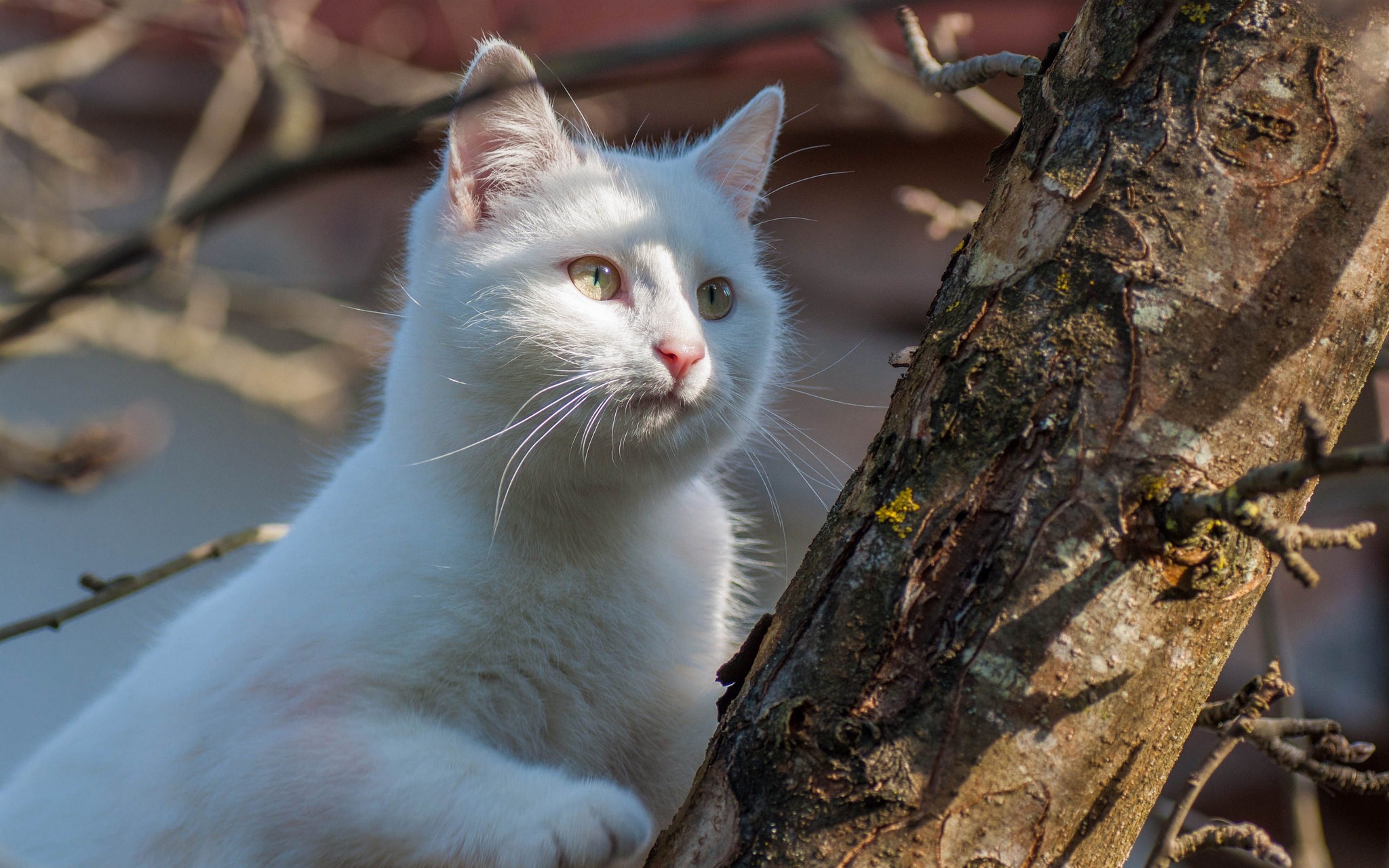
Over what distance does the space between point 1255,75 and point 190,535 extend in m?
5.79

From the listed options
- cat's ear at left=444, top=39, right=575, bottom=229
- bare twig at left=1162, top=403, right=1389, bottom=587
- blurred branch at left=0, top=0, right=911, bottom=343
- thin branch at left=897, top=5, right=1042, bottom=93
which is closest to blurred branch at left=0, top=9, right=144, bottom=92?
cat's ear at left=444, top=39, right=575, bottom=229

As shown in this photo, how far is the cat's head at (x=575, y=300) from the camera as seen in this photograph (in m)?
1.89

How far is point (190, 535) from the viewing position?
225 inches

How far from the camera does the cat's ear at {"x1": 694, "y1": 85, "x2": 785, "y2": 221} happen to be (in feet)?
8.09

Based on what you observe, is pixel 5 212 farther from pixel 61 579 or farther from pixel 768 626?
pixel 768 626

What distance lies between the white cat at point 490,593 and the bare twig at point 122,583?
87mm

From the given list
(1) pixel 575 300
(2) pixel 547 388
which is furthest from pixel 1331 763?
(1) pixel 575 300

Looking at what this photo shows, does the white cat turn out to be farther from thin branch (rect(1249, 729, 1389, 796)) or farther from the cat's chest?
thin branch (rect(1249, 729, 1389, 796))

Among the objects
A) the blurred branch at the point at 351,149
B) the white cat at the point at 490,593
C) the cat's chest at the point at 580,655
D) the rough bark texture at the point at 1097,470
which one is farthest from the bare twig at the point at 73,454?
the rough bark texture at the point at 1097,470

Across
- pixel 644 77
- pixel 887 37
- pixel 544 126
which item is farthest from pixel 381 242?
pixel 644 77

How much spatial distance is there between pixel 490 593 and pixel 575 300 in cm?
57

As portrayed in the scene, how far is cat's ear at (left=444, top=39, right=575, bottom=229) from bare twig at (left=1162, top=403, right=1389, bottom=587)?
5.02 feet

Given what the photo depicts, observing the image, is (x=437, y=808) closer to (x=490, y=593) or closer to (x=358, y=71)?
(x=490, y=593)

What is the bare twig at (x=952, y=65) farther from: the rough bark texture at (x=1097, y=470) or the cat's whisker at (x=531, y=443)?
the cat's whisker at (x=531, y=443)
